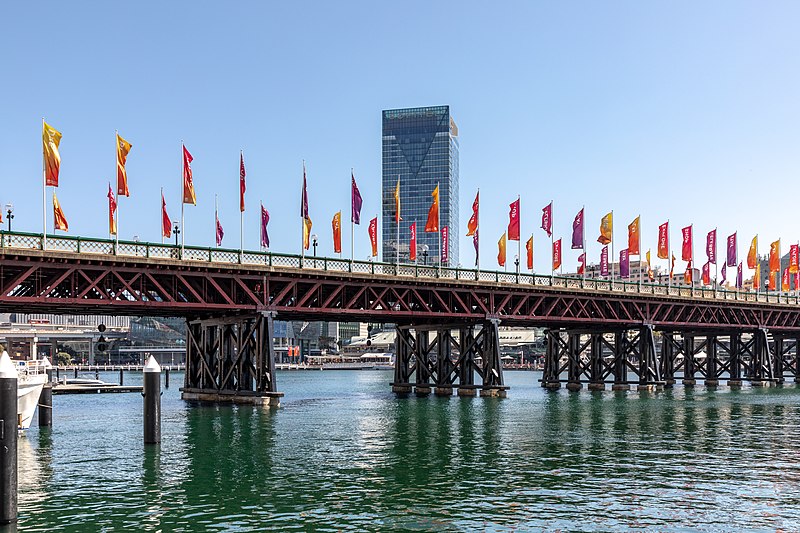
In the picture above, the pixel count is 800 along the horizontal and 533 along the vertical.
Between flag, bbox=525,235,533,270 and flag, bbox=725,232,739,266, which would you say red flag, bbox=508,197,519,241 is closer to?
flag, bbox=525,235,533,270

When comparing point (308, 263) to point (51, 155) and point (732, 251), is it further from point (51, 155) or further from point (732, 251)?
point (732, 251)

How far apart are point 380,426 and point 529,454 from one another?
17.1m

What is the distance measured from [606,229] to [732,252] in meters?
24.1

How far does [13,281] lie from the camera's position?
62.3m

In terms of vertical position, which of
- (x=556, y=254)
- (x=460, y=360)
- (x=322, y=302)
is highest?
(x=556, y=254)

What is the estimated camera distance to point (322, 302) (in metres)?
83.4

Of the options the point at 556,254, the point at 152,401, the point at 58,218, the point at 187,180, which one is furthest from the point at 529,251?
the point at 152,401

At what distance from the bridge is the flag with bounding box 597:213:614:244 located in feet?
16.3

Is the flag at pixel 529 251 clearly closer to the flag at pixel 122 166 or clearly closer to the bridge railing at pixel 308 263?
the bridge railing at pixel 308 263

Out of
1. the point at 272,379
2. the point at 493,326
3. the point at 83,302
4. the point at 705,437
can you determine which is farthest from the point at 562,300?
the point at 83,302

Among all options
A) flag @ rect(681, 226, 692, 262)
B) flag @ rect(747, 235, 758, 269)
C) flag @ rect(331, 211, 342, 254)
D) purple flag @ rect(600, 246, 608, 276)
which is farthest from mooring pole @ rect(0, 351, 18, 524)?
flag @ rect(747, 235, 758, 269)

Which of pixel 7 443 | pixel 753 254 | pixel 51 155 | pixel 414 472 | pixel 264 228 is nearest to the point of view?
pixel 7 443

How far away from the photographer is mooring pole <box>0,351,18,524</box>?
93.4 ft

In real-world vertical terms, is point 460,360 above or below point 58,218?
below
